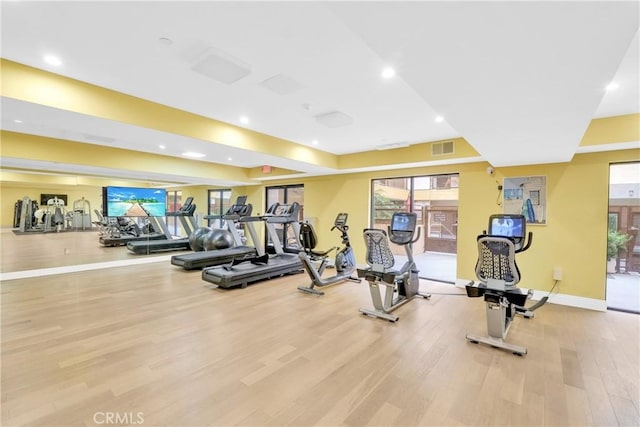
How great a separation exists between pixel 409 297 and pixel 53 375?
170 inches

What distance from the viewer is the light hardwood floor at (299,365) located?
1.98 m

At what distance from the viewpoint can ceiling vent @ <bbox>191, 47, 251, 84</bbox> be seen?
95.3 inches

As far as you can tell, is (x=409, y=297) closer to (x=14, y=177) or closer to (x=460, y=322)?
(x=460, y=322)

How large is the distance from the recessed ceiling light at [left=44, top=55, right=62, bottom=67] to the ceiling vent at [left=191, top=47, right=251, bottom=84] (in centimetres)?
122

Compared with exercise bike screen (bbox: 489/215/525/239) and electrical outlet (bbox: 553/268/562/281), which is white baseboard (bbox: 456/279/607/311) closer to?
electrical outlet (bbox: 553/268/562/281)

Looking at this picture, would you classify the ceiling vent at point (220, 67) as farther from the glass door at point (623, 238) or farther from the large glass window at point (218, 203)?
the glass door at point (623, 238)

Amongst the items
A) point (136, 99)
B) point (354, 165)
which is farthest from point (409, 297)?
point (136, 99)

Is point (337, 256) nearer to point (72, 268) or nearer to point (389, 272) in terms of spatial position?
point (389, 272)

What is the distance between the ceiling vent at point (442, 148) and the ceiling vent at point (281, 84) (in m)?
3.08

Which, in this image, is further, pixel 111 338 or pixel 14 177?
pixel 14 177

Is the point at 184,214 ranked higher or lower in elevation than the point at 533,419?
higher

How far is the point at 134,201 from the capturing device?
6207mm

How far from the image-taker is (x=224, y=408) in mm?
2012

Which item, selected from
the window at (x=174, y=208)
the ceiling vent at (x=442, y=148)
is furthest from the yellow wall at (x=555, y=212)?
the window at (x=174, y=208)
